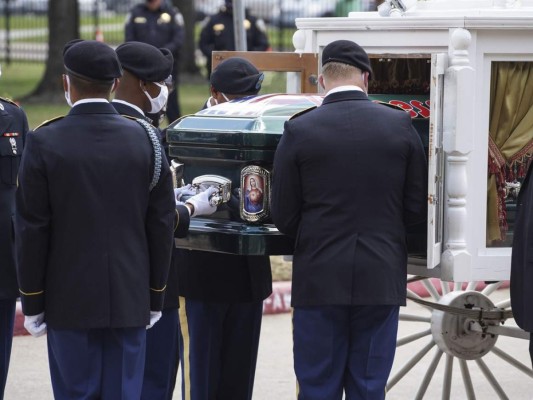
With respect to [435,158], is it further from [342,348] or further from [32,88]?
[32,88]

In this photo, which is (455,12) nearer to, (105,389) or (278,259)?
(105,389)

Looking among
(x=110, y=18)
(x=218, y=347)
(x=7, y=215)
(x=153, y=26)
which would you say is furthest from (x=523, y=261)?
(x=110, y=18)

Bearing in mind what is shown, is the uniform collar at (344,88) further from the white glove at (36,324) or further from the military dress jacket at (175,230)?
the white glove at (36,324)

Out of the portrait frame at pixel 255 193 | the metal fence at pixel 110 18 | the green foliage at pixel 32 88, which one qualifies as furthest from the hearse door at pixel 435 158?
the metal fence at pixel 110 18

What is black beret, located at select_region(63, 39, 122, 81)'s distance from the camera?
409cm

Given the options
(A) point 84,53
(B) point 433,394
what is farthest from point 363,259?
(B) point 433,394

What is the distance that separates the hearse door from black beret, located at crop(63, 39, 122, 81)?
1145mm

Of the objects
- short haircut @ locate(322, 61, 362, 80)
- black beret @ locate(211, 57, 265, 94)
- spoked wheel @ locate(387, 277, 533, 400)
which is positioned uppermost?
short haircut @ locate(322, 61, 362, 80)

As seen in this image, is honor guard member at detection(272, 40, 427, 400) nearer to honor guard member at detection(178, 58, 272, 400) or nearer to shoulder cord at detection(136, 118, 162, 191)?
shoulder cord at detection(136, 118, 162, 191)

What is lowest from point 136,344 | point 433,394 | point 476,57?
point 433,394

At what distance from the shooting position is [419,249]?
186 inches

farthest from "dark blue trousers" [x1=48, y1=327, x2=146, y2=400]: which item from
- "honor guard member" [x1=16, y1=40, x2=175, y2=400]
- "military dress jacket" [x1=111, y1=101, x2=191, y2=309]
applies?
"military dress jacket" [x1=111, y1=101, x2=191, y2=309]

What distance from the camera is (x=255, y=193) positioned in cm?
457

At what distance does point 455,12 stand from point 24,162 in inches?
74.5
